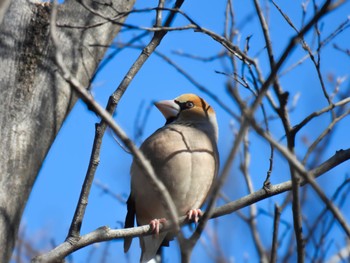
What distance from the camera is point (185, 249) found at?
1.84m

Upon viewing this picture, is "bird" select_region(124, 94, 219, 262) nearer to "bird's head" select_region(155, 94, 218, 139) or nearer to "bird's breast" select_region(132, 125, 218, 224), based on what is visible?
"bird's breast" select_region(132, 125, 218, 224)

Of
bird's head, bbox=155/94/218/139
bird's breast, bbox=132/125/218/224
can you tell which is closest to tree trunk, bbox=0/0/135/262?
bird's breast, bbox=132/125/218/224

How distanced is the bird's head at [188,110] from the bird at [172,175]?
0.34m

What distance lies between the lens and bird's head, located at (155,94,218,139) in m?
5.26

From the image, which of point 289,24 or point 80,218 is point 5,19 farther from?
point 289,24

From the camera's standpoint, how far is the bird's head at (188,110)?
5262 millimetres

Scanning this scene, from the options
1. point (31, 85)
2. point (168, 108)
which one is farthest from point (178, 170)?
point (31, 85)

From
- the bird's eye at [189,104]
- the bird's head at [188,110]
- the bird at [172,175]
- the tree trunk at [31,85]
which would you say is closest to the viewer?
the tree trunk at [31,85]

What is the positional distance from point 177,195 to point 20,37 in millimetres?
1905

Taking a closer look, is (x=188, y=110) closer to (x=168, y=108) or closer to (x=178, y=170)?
(x=168, y=108)

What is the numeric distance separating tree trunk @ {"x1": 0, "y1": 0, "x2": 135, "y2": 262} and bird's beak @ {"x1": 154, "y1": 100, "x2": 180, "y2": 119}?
2271 mm

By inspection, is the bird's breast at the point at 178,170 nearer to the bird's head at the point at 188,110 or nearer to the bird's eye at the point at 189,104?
the bird's head at the point at 188,110

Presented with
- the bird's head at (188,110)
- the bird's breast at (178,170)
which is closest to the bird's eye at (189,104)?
the bird's head at (188,110)

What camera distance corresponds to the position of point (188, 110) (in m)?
5.35
